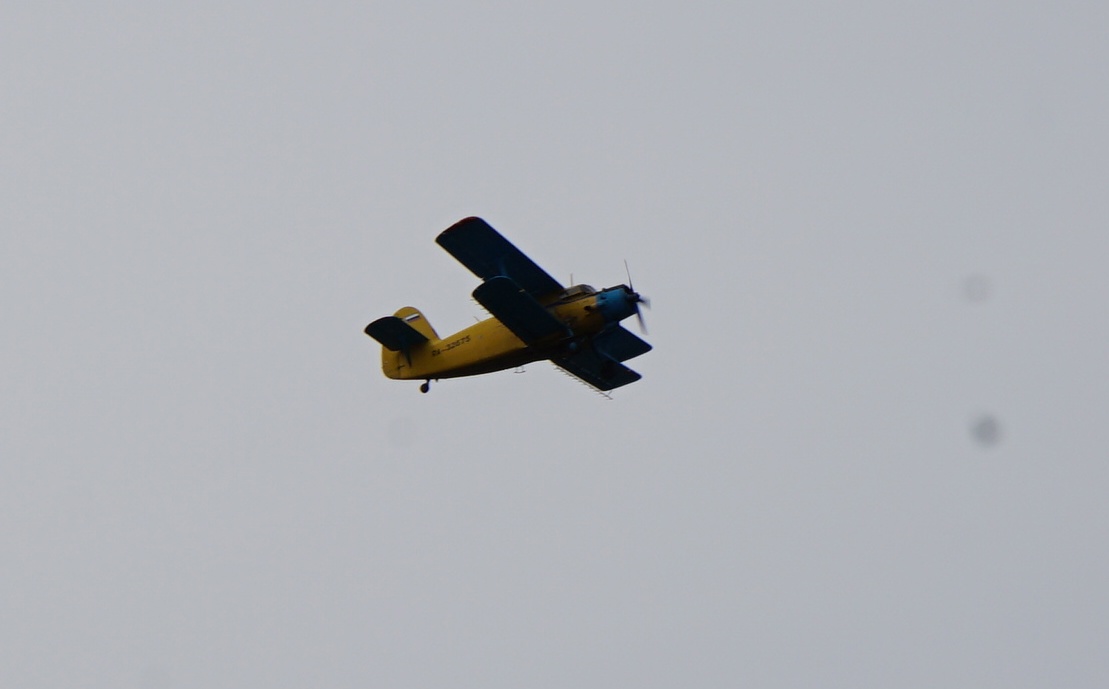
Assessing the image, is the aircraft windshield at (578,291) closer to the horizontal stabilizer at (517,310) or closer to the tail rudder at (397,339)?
the horizontal stabilizer at (517,310)

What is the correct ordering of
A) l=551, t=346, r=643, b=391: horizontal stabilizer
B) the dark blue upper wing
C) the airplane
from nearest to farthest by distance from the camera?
the dark blue upper wing < the airplane < l=551, t=346, r=643, b=391: horizontal stabilizer

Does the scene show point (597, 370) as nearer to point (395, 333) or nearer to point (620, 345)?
point (620, 345)

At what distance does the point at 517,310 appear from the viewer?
1075 inches

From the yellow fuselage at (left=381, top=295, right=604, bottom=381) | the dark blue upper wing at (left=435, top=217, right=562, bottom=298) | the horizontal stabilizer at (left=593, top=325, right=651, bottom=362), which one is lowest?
the yellow fuselage at (left=381, top=295, right=604, bottom=381)

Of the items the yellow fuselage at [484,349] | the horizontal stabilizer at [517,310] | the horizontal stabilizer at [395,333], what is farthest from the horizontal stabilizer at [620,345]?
the horizontal stabilizer at [395,333]

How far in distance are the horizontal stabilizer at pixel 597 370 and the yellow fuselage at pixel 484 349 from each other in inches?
49.9

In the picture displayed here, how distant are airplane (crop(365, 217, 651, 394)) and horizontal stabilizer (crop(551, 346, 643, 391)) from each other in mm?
22

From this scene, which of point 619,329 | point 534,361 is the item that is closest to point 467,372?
point 534,361

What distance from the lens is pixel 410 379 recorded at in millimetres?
31109

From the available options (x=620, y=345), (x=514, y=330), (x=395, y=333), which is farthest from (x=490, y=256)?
(x=620, y=345)

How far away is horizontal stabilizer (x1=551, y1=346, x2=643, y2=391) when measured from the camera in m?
30.5

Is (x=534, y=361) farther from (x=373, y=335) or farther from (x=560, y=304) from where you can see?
(x=373, y=335)

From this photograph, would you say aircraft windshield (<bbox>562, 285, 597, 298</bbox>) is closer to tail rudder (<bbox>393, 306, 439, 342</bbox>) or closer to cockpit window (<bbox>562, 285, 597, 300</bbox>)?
cockpit window (<bbox>562, 285, 597, 300</bbox>)

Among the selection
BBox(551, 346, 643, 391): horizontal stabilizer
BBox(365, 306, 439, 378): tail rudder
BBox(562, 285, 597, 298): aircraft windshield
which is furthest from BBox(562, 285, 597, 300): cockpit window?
BBox(365, 306, 439, 378): tail rudder
